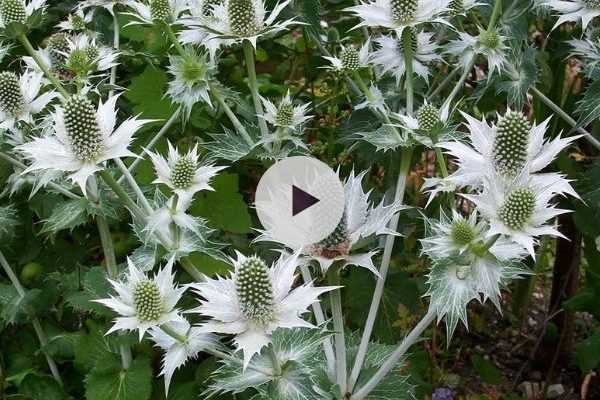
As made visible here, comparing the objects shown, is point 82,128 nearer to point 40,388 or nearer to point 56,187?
point 56,187

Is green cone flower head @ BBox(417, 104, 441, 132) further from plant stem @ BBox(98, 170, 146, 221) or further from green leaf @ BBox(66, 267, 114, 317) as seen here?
green leaf @ BBox(66, 267, 114, 317)

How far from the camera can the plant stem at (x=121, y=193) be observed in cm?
142

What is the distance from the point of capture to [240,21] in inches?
65.4

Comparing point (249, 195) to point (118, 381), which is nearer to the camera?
point (118, 381)

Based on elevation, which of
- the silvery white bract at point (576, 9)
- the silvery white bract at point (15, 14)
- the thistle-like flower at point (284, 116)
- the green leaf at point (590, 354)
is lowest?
the green leaf at point (590, 354)

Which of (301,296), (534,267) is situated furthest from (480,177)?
(534,267)

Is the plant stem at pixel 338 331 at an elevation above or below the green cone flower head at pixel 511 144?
below

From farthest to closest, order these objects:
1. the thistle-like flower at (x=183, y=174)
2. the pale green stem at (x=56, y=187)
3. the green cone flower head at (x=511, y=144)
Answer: the pale green stem at (x=56, y=187)
the thistle-like flower at (x=183, y=174)
the green cone flower head at (x=511, y=144)

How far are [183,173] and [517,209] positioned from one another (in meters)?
0.69

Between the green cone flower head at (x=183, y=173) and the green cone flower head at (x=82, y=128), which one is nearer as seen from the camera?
the green cone flower head at (x=82, y=128)

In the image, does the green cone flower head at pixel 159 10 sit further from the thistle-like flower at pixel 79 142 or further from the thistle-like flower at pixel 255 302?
the thistle-like flower at pixel 255 302

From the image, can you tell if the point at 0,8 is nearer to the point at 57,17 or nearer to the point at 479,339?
the point at 57,17

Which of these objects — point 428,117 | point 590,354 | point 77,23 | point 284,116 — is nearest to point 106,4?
point 77,23
